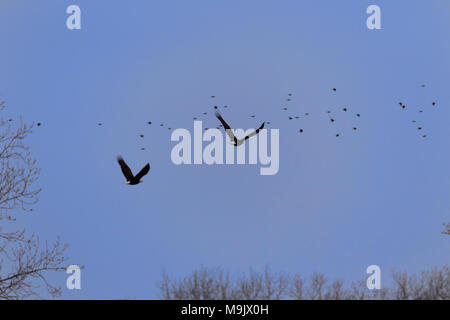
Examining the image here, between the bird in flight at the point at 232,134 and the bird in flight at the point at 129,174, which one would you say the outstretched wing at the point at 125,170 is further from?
the bird in flight at the point at 232,134

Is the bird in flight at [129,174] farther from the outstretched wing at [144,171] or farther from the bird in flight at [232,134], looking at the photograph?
the bird in flight at [232,134]

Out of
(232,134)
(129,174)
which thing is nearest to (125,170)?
(129,174)

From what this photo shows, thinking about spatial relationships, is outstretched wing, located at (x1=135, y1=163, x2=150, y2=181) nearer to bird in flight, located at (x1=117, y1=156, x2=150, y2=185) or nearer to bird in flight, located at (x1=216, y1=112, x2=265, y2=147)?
bird in flight, located at (x1=117, y1=156, x2=150, y2=185)

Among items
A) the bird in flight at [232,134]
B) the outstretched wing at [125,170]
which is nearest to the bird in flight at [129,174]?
the outstretched wing at [125,170]

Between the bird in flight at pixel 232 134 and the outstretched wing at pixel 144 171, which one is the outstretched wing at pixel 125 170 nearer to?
the outstretched wing at pixel 144 171

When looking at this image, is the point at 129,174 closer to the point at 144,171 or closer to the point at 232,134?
the point at 144,171

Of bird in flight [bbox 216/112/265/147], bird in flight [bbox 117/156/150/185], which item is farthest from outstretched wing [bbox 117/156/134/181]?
bird in flight [bbox 216/112/265/147]

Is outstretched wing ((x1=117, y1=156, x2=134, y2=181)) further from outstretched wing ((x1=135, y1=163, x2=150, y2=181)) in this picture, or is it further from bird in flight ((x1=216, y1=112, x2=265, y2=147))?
bird in flight ((x1=216, y1=112, x2=265, y2=147))

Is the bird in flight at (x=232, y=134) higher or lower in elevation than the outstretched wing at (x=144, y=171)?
higher

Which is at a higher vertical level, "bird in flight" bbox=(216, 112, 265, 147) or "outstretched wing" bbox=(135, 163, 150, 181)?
"bird in flight" bbox=(216, 112, 265, 147)

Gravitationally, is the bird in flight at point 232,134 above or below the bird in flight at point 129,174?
above

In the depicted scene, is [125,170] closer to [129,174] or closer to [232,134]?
[129,174]

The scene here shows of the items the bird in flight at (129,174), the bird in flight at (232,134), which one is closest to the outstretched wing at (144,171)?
the bird in flight at (129,174)
